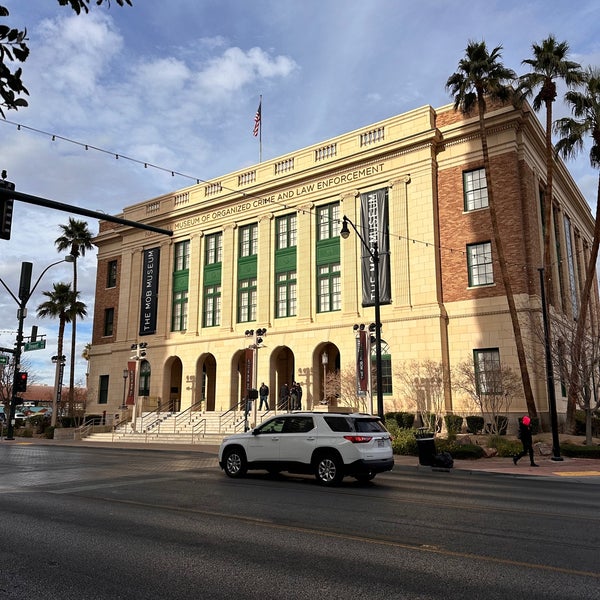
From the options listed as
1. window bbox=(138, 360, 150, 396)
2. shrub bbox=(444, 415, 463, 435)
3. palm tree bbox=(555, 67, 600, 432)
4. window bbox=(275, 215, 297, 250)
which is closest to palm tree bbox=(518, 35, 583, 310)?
palm tree bbox=(555, 67, 600, 432)

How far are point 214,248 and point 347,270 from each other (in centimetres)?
1224

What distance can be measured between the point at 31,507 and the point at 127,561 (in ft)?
15.4

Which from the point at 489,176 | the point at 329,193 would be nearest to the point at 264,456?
the point at 489,176

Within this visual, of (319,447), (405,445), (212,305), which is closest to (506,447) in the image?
(405,445)

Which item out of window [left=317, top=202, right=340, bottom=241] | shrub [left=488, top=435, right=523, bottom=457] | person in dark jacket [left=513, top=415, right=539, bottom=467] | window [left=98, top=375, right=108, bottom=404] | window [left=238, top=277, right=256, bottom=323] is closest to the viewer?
person in dark jacket [left=513, top=415, right=539, bottom=467]

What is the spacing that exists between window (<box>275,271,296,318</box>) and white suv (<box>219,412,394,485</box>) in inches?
861

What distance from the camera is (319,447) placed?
13008 millimetres

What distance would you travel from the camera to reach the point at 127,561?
612 centimetres

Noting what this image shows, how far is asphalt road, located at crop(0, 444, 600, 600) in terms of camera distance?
5258 millimetres

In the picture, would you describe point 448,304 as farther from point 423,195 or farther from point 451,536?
point 451,536

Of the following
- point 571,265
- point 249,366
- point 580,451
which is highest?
point 571,265

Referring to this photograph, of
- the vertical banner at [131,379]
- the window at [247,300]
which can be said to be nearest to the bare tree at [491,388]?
the window at [247,300]

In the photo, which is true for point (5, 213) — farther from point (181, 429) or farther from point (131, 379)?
point (131, 379)

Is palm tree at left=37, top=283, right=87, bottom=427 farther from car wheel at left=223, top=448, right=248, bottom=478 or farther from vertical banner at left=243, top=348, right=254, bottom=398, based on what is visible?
car wheel at left=223, top=448, right=248, bottom=478
